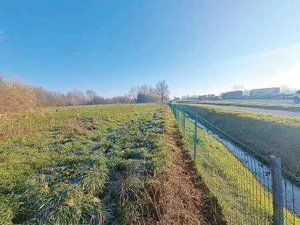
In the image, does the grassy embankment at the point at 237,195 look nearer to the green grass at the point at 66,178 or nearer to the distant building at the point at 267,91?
the green grass at the point at 66,178

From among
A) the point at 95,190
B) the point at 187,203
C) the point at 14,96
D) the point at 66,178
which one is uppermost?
the point at 14,96

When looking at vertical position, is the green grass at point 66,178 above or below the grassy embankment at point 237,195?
above

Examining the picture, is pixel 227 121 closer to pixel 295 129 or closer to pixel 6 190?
pixel 295 129

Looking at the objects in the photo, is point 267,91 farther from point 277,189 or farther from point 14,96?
point 277,189

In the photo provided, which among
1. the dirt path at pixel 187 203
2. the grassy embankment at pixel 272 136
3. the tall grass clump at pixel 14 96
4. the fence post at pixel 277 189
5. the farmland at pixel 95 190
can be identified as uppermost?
the tall grass clump at pixel 14 96

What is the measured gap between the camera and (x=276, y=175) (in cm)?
306

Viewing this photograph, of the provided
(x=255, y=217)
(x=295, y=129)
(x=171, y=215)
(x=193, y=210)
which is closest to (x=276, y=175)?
(x=171, y=215)

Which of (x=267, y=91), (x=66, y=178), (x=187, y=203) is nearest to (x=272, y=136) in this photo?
(x=187, y=203)

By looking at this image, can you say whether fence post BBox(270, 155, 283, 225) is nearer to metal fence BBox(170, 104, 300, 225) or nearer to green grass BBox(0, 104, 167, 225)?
metal fence BBox(170, 104, 300, 225)

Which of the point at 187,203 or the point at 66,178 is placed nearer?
the point at 187,203

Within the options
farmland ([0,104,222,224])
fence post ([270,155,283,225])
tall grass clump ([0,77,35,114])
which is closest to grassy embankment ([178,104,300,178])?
farmland ([0,104,222,224])

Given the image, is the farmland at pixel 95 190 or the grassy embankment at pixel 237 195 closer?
the farmland at pixel 95 190

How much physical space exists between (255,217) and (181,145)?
5497 mm

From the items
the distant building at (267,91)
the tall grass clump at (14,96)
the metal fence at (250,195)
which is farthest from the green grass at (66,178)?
the distant building at (267,91)
